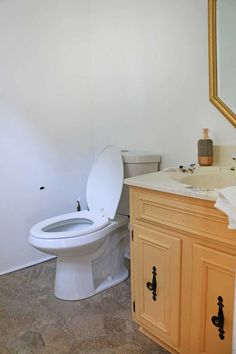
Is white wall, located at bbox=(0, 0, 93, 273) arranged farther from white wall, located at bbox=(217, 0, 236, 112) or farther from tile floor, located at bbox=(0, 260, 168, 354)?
white wall, located at bbox=(217, 0, 236, 112)

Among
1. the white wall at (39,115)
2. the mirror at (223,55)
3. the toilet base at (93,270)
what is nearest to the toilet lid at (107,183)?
the toilet base at (93,270)

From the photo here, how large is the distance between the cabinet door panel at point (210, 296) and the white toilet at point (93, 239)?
0.72 m

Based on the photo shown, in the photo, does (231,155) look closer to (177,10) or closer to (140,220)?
(140,220)

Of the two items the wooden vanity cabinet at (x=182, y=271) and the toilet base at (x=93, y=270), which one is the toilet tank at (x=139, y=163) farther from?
the wooden vanity cabinet at (x=182, y=271)

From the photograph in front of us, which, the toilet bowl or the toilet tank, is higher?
the toilet tank

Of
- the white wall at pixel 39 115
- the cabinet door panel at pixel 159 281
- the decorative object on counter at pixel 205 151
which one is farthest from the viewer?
the white wall at pixel 39 115

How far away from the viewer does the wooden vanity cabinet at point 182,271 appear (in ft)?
3.45

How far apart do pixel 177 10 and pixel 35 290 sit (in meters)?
1.92

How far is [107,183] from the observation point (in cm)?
191

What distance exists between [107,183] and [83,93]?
867 mm

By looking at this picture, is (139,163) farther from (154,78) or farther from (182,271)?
(182,271)

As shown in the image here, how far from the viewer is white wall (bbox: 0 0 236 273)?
5.63 ft

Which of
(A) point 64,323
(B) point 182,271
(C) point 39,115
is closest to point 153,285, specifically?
(B) point 182,271

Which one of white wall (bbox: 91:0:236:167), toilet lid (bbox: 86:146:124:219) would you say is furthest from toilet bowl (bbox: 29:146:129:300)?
white wall (bbox: 91:0:236:167)
